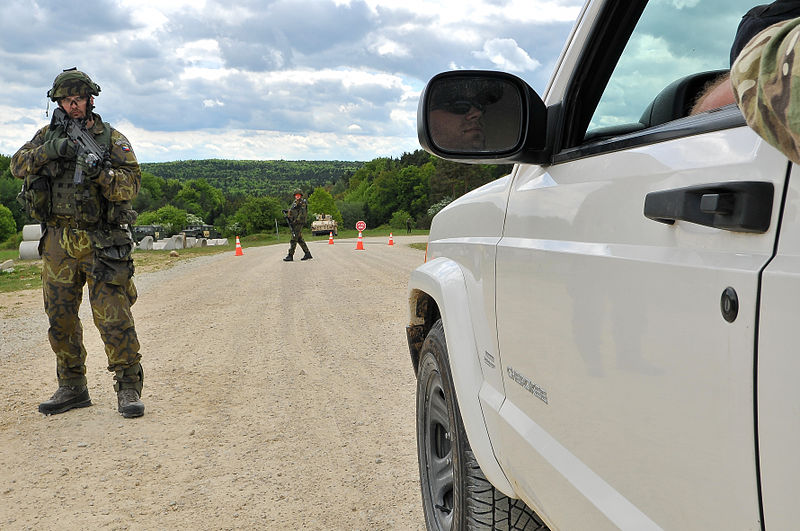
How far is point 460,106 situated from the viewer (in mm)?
1824

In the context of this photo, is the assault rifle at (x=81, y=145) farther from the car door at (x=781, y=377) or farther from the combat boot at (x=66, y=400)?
the car door at (x=781, y=377)

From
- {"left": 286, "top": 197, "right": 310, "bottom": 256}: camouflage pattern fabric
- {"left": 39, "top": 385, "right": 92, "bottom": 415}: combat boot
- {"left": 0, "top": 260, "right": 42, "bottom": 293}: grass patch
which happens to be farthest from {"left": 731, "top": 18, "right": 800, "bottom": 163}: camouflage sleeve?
{"left": 286, "top": 197, "right": 310, "bottom": 256}: camouflage pattern fabric

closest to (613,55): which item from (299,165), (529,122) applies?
(529,122)

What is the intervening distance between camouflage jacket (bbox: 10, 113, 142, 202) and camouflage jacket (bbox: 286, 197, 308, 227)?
1516 cm

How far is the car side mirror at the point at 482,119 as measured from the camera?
177 cm

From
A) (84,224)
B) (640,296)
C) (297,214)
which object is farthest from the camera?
(297,214)

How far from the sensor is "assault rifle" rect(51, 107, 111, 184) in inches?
184

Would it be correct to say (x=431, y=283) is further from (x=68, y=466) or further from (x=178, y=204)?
(x=178, y=204)

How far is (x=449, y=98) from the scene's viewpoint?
1.82m

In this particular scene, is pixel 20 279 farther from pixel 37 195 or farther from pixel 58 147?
pixel 58 147

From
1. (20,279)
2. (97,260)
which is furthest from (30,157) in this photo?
(20,279)

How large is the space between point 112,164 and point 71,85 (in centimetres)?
56

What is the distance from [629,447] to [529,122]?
0.84 metres

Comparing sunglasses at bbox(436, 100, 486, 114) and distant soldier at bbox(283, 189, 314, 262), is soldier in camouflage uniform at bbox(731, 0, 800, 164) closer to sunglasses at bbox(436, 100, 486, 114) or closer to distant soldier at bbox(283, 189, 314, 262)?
sunglasses at bbox(436, 100, 486, 114)
